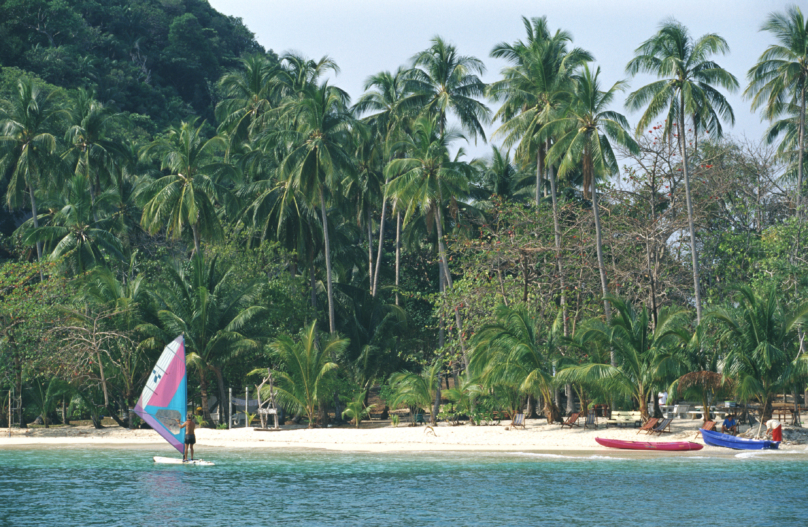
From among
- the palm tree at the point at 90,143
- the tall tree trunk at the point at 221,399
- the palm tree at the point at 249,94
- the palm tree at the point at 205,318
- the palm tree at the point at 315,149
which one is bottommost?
the tall tree trunk at the point at 221,399

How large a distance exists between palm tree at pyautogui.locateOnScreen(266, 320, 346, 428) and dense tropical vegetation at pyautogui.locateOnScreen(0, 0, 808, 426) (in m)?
0.13

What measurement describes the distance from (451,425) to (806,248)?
15745mm

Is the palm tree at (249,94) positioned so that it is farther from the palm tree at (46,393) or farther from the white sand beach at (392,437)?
the white sand beach at (392,437)

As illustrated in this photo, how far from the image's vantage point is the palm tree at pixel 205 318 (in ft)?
108

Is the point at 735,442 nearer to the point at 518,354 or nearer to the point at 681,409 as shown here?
the point at 681,409

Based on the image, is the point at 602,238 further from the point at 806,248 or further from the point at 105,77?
the point at 105,77

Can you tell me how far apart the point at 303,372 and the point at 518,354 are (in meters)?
9.03

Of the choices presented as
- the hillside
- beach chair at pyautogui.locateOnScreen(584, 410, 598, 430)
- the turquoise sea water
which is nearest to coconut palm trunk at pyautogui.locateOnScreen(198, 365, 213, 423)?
the turquoise sea water

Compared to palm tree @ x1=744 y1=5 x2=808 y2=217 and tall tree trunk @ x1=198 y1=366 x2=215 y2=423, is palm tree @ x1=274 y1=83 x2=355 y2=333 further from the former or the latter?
palm tree @ x1=744 y1=5 x2=808 y2=217

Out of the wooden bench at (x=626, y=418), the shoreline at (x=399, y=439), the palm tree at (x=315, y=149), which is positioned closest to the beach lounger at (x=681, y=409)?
the shoreline at (x=399, y=439)

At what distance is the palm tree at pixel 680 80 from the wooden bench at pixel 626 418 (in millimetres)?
5031

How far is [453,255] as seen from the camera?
137 ft

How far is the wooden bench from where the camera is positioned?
29.1 m

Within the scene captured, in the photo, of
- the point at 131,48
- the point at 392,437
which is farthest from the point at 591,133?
the point at 131,48
